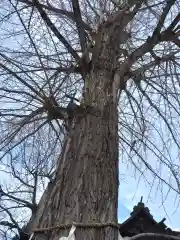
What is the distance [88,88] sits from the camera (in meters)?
2.38

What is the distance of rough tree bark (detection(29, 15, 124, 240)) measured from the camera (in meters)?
1.63

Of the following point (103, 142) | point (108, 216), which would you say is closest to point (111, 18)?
point (103, 142)

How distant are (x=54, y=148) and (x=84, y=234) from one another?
199 cm

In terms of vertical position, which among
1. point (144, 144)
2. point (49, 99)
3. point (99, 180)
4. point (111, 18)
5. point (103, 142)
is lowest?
point (99, 180)

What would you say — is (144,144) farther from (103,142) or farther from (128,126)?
(103,142)

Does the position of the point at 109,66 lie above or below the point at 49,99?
above

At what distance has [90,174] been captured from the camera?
1.81m

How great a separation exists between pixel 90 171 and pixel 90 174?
0.07 ft

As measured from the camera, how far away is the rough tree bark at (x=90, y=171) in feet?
5.34

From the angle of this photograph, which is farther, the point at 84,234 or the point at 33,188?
the point at 33,188

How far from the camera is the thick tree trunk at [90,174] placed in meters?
1.62

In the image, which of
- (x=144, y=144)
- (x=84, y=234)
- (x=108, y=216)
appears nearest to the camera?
(x=84, y=234)

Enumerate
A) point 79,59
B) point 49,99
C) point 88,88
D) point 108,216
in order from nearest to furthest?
1. point 108,216
2. point 49,99
3. point 88,88
4. point 79,59

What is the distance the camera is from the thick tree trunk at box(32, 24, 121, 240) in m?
1.62
